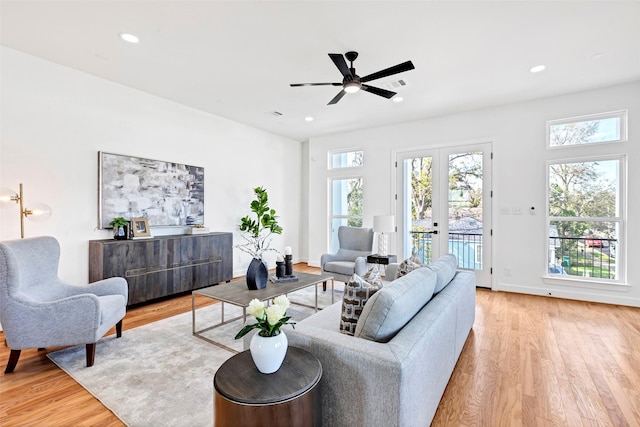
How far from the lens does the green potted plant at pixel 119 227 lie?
3.80 meters

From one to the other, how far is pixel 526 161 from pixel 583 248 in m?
1.46

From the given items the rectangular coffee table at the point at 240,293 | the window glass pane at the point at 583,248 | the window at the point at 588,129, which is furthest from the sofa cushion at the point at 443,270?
the window at the point at 588,129

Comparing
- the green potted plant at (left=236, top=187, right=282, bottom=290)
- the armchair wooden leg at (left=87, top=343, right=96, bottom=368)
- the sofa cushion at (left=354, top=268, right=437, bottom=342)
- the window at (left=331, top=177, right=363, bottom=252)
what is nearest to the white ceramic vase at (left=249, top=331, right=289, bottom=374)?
the sofa cushion at (left=354, top=268, right=437, bottom=342)

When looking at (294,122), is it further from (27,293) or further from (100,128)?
→ (27,293)

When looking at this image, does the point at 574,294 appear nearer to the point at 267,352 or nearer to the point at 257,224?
the point at 267,352

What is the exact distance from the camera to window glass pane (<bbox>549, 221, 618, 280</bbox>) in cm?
410

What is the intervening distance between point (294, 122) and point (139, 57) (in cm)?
283

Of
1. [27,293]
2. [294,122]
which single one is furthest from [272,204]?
[27,293]

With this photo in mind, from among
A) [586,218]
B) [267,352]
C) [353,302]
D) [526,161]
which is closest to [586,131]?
[526,161]

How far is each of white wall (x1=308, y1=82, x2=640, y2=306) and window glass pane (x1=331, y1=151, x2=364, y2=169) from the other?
0.70m

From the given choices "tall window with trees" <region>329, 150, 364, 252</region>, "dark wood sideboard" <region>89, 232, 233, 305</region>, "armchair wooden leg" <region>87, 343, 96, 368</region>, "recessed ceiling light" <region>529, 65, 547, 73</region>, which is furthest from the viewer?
"tall window with trees" <region>329, 150, 364, 252</region>

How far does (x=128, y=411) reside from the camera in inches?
72.1

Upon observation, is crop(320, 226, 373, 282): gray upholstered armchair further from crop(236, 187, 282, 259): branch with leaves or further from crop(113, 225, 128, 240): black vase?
crop(113, 225, 128, 240): black vase

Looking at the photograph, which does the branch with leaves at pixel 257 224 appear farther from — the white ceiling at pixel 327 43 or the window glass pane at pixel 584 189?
the window glass pane at pixel 584 189
